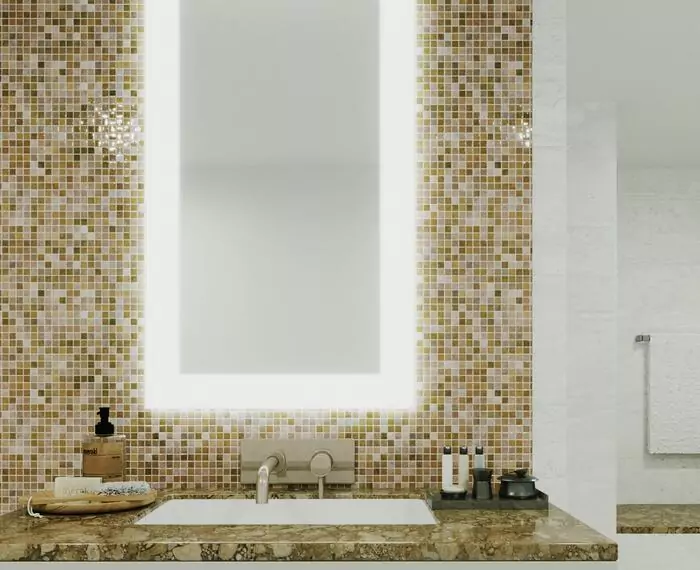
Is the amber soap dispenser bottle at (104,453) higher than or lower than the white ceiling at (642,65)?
lower

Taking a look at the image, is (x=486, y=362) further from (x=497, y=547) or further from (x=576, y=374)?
(x=576, y=374)

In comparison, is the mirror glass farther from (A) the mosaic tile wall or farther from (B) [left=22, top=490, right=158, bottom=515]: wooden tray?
(B) [left=22, top=490, right=158, bottom=515]: wooden tray

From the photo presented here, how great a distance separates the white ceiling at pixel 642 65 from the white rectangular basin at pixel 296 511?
155 cm

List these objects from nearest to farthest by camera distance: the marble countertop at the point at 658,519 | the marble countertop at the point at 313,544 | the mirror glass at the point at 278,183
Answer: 1. the marble countertop at the point at 313,544
2. the mirror glass at the point at 278,183
3. the marble countertop at the point at 658,519

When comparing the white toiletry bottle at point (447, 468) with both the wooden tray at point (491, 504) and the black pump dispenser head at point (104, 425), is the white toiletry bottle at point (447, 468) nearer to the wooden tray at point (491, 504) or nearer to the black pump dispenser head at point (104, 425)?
the wooden tray at point (491, 504)

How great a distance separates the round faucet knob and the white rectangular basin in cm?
6

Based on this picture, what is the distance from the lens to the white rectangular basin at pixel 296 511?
171 cm

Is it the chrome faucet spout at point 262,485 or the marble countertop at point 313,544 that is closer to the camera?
the marble countertop at point 313,544

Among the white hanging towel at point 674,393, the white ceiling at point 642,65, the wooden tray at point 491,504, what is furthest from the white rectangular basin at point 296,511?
the white hanging towel at point 674,393

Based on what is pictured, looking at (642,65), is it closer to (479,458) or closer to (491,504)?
(479,458)

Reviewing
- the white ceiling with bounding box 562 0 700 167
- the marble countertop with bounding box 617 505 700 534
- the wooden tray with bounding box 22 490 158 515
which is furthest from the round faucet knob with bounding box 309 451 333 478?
the marble countertop with bounding box 617 505 700 534

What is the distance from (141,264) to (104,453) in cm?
45

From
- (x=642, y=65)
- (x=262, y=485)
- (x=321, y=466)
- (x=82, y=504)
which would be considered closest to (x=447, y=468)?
(x=321, y=466)

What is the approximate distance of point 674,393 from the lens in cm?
401
